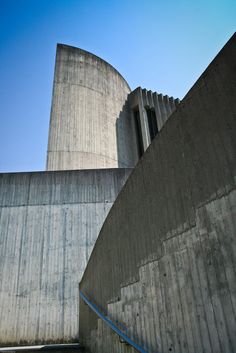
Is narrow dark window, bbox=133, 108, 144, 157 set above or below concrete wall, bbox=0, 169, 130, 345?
above

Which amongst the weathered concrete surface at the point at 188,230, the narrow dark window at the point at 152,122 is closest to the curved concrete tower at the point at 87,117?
the narrow dark window at the point at 152,122

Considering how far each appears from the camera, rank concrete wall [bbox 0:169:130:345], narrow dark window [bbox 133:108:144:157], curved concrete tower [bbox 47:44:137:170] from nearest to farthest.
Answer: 1. concrete wall [bbox 0:169:130:345]
2. curved concrete tower [bbox 47:44:137:170]
3. narrow dark window [bbox 133:108:144:157]

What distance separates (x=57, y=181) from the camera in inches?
398

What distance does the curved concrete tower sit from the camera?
1422 cm

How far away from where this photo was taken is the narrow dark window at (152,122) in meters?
16.7

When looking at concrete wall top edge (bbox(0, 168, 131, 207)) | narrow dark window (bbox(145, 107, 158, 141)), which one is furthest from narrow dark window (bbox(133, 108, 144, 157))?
concrete wall top edge (bbox(0, 168, 131, 207))

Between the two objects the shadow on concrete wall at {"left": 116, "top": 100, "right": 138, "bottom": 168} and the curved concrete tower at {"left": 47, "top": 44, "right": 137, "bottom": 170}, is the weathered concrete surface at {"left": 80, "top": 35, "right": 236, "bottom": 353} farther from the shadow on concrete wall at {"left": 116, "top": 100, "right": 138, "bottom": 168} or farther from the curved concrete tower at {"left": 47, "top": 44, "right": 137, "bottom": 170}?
the shadow on concrete wall at {"left": 116, "top": 100, "right": 138, "bottom": 168}

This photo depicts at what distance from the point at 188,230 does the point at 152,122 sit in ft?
49.6

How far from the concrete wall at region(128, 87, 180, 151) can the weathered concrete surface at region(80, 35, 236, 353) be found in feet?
43.5

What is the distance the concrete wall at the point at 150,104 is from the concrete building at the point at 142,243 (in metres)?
7.08

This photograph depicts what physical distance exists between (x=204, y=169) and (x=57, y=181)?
827 cm

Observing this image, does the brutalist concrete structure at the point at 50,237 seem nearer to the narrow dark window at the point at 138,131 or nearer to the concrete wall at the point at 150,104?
the narrow dark window at the point at 138,131

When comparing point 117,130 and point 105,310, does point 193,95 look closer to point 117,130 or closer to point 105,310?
point 105,310

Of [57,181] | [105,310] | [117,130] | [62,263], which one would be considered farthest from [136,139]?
[105,310]
